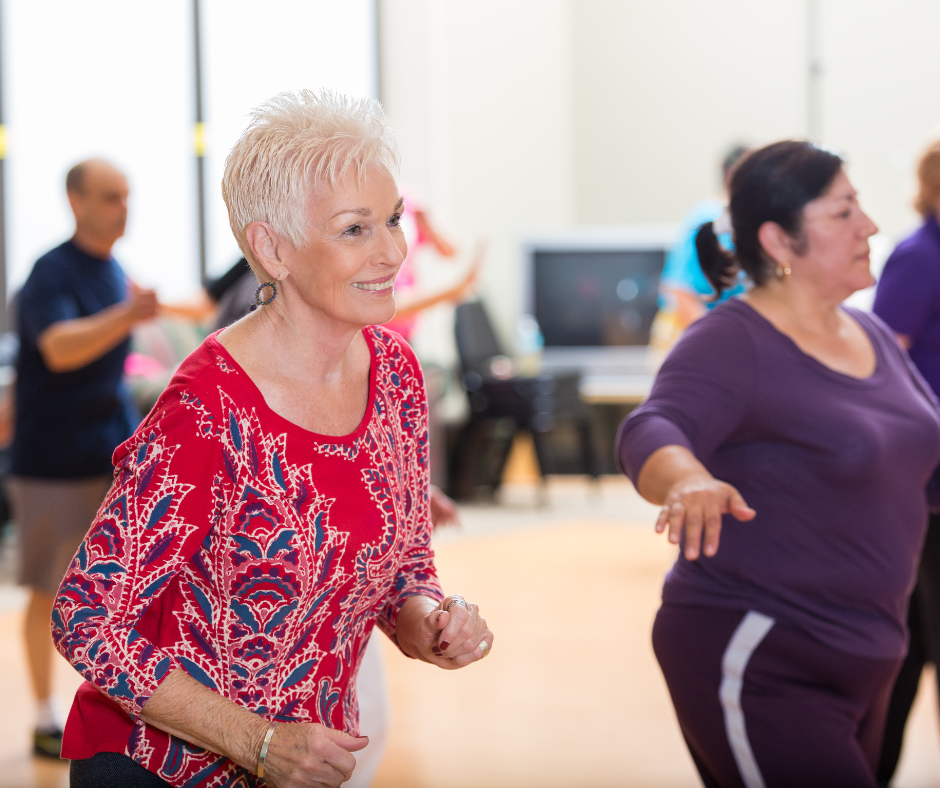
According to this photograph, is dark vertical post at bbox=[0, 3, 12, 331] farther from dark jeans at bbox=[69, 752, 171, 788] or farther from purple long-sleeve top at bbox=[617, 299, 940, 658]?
dark jeans at bbox=[69, 752, 171, 788]

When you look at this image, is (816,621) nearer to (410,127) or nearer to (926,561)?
(926,561)

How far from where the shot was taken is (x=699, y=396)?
168 cm

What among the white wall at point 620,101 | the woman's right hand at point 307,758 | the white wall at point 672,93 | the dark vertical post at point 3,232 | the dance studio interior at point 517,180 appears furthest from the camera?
the white wall at point 672,93

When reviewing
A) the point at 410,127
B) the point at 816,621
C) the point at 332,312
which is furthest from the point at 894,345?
the point at 410,127

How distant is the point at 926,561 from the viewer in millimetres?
2555

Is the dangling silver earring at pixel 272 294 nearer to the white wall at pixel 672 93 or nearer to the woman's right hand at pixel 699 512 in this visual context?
the woman's right hand at pixel 699 512

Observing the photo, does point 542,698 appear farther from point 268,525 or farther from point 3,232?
point 3,232

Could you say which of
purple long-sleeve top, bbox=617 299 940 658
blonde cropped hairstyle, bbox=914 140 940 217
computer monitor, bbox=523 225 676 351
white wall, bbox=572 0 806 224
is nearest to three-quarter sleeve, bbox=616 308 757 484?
purple long-sleeve top, bbox=617 299 940 658

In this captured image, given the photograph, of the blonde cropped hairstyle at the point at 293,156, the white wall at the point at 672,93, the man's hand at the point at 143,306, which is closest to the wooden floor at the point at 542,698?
the man's hand at the point at 143,306

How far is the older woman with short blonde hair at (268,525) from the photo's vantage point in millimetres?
1188

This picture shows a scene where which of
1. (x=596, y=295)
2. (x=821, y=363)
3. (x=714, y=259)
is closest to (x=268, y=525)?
(x=821, y=363)

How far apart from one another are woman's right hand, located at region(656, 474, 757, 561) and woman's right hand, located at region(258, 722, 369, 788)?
0.47 metres

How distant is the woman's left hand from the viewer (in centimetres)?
132

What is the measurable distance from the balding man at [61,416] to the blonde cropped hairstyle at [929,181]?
1.95 m
